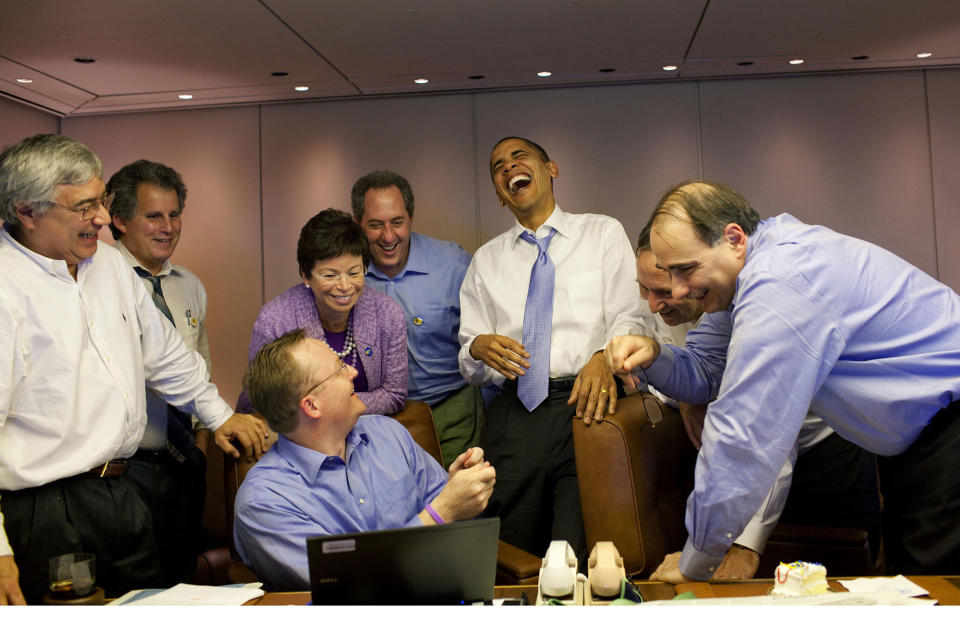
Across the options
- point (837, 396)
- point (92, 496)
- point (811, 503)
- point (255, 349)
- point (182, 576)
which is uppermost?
point (255, 349)

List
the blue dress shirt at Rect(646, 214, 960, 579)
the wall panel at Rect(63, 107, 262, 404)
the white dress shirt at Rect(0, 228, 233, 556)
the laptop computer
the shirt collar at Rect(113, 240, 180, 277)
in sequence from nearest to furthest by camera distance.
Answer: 1. the laptop computer
2. the blue dress shirt at Rect(646, 214, 960, 579)
3. the white dress shirt at Rect(0, 228, 233, 556)
4. the shirt collar at Rect(113, 240, 180, 277)
5. the wall panel at Rect(63, 107, 262, 404)

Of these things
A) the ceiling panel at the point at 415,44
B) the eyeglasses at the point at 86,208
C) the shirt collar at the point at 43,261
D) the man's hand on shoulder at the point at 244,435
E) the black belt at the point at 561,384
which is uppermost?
the ceiling panel at the point at 415,44

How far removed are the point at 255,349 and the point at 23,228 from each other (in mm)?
1020

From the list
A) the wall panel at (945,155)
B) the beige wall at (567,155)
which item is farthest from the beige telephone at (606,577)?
the wall panel at (945,155)

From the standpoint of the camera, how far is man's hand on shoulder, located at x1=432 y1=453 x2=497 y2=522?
223cm

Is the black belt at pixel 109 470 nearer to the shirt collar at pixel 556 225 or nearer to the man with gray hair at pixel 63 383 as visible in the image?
the man with gray hair at pixel 63 383

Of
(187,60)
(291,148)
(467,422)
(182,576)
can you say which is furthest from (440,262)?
Answer: (291,148)

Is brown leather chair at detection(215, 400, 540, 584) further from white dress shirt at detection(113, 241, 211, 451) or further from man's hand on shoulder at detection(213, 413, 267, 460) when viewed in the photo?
white dress shirt at detection(113, 241, 211, 451)

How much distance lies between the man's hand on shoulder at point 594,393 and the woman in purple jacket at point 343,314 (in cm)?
76

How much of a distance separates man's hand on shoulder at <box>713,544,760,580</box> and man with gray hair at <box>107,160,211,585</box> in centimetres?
190

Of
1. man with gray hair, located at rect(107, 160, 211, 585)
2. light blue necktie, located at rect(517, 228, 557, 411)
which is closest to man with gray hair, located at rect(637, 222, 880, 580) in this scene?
light blue necktie, located at rect(517, 228, 557, 411)

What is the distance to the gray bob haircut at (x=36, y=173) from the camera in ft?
7.91

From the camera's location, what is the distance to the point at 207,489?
363cm
